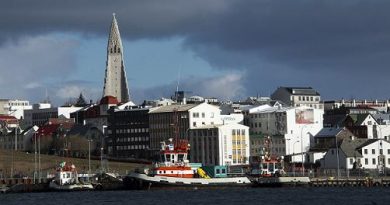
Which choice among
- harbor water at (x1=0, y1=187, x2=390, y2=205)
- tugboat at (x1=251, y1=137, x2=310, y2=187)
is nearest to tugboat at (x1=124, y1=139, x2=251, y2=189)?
harbor water at (x1=0, y1=187, x2=390, y2=205)

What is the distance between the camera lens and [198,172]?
14625 centimetres

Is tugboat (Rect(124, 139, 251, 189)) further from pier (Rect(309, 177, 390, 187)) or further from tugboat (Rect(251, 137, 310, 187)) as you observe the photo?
pier (Rect(309, 177, 390, 187))

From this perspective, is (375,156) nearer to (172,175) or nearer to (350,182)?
(350,182)

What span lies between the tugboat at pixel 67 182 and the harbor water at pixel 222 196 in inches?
141

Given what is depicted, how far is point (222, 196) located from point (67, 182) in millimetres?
31461

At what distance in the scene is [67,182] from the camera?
152m

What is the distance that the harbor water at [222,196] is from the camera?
386ft

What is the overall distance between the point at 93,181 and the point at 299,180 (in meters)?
28.5

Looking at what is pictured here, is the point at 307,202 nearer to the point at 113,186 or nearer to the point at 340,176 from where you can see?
the point at 113,186

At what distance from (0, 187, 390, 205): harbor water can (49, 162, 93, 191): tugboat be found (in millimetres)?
3591

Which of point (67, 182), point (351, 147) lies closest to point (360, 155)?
point (351, 147)

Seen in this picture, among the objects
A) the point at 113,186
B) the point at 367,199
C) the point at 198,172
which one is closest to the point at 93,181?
the point at 113,186

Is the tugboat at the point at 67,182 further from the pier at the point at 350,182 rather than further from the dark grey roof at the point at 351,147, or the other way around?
the dark grey roof at the point at 351,147

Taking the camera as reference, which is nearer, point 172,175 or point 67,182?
point 172,175
